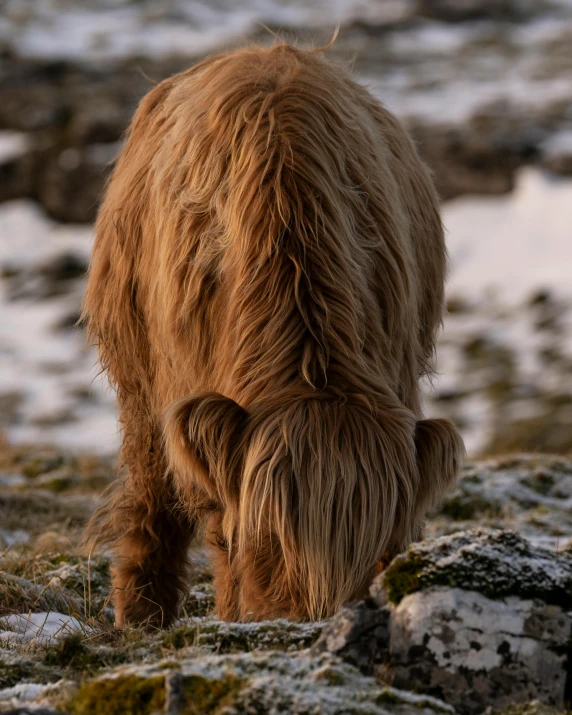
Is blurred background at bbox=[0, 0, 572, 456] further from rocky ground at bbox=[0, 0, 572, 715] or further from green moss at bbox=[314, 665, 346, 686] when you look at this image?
green moss at bbox=[314, 665, 346, 686]

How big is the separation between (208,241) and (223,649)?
158cm

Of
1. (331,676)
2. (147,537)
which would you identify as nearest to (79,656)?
(331,676)

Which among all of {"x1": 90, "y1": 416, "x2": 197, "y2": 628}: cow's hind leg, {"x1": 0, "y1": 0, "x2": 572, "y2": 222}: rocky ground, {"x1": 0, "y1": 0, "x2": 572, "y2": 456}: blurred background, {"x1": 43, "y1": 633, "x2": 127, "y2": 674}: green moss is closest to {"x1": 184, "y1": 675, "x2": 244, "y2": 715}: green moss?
{"x1": 43, "y1": 633, "x2": 127, "y2": 674}: green moss

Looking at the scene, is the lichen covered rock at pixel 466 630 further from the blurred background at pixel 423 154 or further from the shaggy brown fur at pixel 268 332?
the blurred background at pixel 423 154

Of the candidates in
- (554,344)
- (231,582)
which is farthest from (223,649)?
(554,344)

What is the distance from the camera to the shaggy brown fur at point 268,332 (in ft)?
10.3

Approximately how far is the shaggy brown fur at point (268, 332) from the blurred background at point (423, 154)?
145cm

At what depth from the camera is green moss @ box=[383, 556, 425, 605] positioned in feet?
9.11

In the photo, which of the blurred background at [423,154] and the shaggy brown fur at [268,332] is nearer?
the shaggy brown fur at [268,332]

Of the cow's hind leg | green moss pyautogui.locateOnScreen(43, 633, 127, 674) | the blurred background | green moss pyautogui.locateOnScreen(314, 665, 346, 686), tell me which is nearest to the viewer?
green moss pyautogui.locateOnScreen(314, 665, 346, 686)

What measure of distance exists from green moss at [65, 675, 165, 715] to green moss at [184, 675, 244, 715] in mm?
70

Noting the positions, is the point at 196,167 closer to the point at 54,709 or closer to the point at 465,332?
the point at 54,709

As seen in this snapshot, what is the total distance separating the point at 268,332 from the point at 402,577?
106cm

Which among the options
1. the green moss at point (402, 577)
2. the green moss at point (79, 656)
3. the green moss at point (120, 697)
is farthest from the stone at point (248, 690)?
the green moss at point (79, 656)
